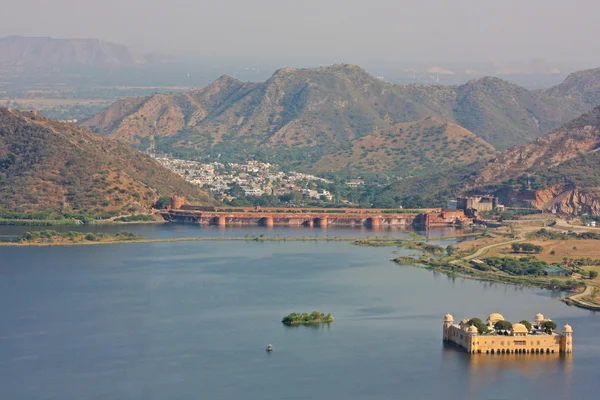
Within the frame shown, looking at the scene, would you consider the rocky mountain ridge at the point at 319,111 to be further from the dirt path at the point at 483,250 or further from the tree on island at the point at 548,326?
the tree on island at the point at 548,326

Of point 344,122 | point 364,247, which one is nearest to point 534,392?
point 364,247

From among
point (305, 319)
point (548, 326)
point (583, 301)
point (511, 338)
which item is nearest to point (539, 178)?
point (583, 301)

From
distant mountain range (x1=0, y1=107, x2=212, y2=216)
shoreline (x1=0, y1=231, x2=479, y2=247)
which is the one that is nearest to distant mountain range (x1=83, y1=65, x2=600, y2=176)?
distant mountain range (x1=0, y1=107, x2=212, y2=216)

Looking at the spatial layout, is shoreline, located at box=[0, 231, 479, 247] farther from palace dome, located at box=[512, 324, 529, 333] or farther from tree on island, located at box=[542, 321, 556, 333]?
palace dome, located at box=[512, 324, 529, 333]

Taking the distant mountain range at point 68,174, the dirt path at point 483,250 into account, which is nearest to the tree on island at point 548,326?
the dirt path at point 483,250

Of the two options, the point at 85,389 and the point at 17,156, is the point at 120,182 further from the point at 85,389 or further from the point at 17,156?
the point at 85,389
